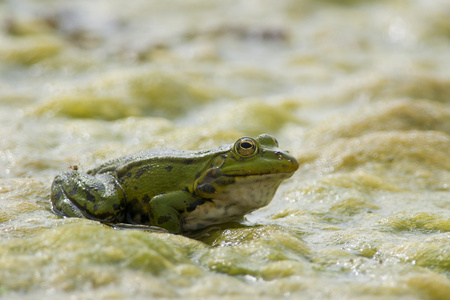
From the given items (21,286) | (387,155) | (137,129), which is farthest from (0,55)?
(21,286)

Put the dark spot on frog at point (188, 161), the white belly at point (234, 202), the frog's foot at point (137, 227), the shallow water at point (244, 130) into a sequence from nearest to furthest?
the shallow water at point (244, 130)
the frog's foot at point (137, 227)
the white belly at point (234, 202)
the dark spot on frog at point (188, 161)

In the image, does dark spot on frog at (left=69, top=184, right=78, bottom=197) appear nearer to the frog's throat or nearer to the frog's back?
the frog's back

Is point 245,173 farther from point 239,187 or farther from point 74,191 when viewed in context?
point 74,191

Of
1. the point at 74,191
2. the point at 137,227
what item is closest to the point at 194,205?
the point at 137,227

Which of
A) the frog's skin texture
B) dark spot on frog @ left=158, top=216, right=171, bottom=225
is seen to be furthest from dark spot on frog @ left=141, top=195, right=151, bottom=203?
dark spot on frog @ left=158, top=216, right=171, bottom=225

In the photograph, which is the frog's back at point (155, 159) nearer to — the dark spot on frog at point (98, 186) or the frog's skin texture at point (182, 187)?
the frog's skin texture at point (182, 187)

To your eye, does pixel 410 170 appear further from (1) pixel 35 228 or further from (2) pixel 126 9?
(2) pixel 126 9

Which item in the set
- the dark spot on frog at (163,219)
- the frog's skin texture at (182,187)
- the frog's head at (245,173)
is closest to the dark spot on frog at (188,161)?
the frog's skin texture at (182,187)
